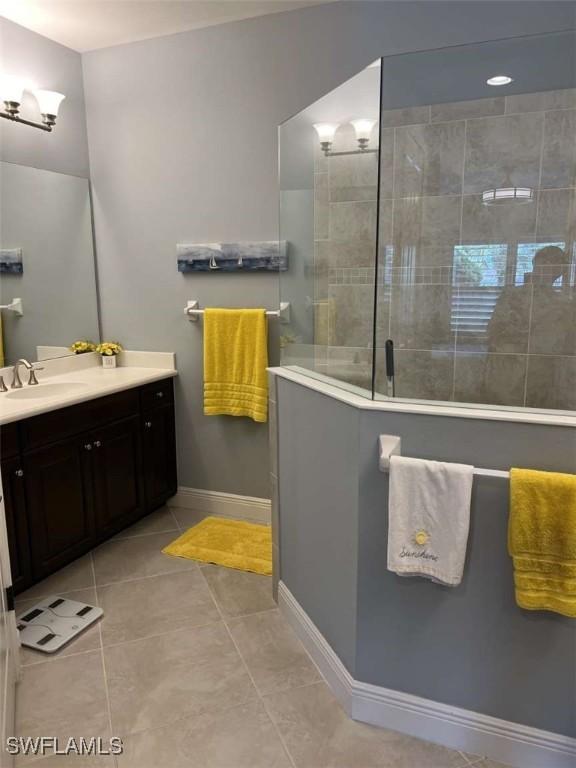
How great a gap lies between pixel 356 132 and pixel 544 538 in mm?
1647

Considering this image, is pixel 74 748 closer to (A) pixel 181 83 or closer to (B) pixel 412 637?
(B) pixel 412 637

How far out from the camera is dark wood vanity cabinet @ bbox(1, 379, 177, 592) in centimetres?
229

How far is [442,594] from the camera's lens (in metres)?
1.60

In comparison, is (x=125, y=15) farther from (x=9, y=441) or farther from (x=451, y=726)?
(x=451, y=726)

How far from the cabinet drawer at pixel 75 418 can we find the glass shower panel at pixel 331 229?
37.1 inches

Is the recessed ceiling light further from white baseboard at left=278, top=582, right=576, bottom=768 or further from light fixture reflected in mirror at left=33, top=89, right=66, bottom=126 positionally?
white baseboard at left=278, top=582, right=576, bottom=768

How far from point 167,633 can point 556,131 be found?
106 inches

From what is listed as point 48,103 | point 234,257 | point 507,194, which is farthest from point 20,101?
point 507,194

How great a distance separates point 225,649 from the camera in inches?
82.7

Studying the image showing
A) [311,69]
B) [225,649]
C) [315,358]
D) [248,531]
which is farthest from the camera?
→ [248,531]

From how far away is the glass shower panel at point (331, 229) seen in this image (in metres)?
2.12

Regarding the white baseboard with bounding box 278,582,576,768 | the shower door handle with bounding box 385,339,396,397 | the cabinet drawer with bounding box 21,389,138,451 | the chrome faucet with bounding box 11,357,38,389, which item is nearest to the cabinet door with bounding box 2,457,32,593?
the cabinet drawer with bounding box 21,389,138,451

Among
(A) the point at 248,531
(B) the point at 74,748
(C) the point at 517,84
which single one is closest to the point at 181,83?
(C) the point at 517,84

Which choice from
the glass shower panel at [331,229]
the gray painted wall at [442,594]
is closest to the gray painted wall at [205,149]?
the glass shower panel at [331,229]
